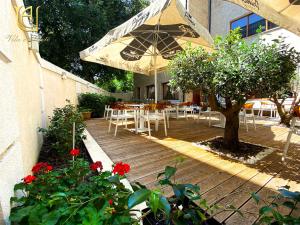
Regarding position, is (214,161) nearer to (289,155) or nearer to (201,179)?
(201,179)

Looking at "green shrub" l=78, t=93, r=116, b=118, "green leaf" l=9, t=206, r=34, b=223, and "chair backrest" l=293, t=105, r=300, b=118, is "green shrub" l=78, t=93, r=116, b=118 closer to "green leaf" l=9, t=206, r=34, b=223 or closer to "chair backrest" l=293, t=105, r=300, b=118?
"chair backrest" l=293, t=105, r=300, b=118

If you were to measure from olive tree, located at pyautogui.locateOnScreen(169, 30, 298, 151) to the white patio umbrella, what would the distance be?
708 mm

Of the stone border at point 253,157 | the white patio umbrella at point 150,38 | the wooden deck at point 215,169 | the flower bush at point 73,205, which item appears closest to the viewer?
the flower bush at point 73,205

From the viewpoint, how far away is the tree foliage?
34.3 feet

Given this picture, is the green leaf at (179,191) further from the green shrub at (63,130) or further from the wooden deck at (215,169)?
the green shrub at (63,130)

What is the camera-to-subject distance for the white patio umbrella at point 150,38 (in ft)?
11.6

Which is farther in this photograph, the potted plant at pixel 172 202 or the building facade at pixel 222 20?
the building facade at pixel 222 20

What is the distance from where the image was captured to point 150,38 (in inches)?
211

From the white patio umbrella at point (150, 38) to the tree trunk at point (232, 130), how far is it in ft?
5.45

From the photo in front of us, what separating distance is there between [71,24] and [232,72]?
11238 mm

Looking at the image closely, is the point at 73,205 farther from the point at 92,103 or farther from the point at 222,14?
the point at 222,14

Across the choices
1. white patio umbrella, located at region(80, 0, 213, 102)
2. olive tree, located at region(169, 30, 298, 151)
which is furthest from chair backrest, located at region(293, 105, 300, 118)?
white patio umbrella, located at region(80, 0, 213, 102)

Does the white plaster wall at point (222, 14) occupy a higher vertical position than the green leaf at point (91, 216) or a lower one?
higher

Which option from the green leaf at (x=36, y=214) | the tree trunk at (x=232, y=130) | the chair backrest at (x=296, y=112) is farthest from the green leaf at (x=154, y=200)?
the chair backrest at (x=296, y=112)
